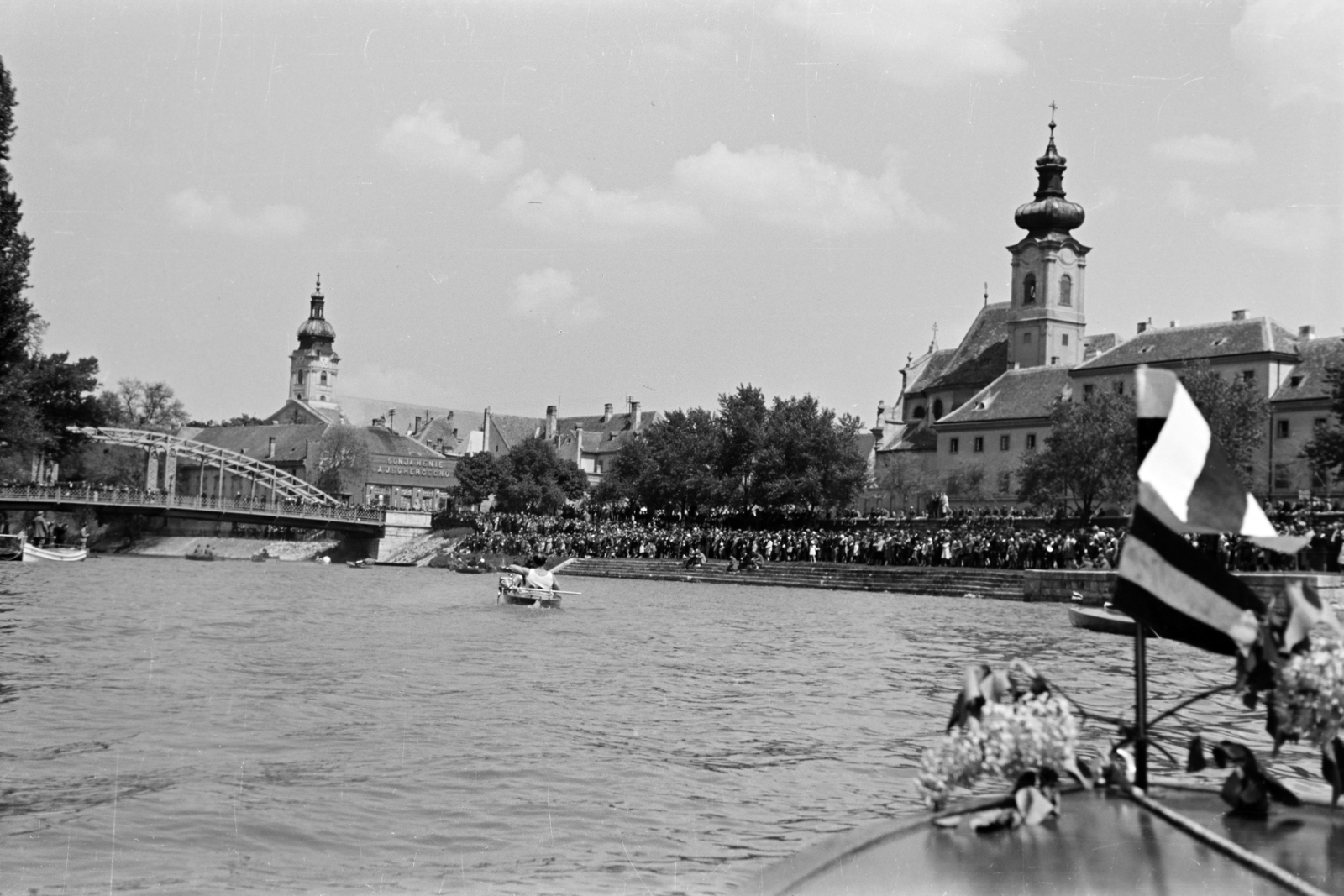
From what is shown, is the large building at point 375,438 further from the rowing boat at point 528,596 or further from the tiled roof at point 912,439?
the rowing boat at point 528,596

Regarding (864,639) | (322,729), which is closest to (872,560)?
(864,639)

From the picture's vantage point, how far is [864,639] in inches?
1023

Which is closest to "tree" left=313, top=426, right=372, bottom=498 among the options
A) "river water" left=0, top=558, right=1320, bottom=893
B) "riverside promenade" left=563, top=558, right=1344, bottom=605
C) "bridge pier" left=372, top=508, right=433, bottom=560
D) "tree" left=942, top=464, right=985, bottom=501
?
"bridge pier" left=372, top=508, right=433, bottom=560

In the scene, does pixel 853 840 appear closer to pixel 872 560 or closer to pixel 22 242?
pixel 22 242

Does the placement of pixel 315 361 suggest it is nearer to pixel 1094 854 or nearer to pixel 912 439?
pixel 912 439

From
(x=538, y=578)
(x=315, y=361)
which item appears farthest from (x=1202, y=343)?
(x=315, y=361)

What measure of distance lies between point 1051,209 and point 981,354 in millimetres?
11973

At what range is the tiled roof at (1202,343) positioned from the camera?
71312 mm

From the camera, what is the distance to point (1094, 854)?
404cm

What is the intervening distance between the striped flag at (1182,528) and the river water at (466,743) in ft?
5.22

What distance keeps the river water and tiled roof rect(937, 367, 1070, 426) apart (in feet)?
190

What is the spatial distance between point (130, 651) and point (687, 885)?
49.9ft

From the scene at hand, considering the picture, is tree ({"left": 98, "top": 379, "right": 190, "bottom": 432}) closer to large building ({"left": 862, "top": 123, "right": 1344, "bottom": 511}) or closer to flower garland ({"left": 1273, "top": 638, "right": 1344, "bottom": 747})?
large building ({"left": 862, "top": 123, "right": 1344, "bottom": 511})

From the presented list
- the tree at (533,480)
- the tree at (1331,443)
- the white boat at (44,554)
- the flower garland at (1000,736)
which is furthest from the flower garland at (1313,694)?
the tree at (533,480)
